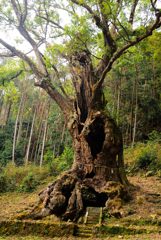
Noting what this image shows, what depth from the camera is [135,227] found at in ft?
13.7

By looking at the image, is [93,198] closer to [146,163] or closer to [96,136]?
[96,136]

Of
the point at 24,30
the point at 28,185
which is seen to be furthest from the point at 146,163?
the point at 24,30

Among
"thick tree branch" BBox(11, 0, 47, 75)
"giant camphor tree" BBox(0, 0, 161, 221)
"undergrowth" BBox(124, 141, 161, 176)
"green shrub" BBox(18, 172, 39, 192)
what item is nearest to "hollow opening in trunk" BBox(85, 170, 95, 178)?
"giant camphor tree" BBox(0, 0, 161, 221)

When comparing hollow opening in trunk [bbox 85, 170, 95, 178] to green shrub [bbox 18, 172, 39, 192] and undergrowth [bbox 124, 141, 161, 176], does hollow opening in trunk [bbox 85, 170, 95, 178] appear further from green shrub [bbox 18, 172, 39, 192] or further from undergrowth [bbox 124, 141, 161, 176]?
Answer: green shrub [bbox 18, 172, 39, 192]

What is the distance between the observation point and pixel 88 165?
659cm

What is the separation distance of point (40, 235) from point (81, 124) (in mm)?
3918

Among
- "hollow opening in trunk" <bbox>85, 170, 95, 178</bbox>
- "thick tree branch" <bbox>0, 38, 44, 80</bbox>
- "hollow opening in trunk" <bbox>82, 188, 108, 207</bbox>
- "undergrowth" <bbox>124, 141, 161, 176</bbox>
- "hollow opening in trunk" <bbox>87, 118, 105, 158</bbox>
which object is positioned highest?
"thick tree branch" <bbox>0, 38, 44, 80</bbox>

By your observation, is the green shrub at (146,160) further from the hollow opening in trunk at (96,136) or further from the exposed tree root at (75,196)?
the exposed tree root at (75,196)

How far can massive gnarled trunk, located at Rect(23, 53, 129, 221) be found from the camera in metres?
5.21

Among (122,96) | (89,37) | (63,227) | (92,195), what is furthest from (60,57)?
(122,96)

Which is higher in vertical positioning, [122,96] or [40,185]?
[122,96]

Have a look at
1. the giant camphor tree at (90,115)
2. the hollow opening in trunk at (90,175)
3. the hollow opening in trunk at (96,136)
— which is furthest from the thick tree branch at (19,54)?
the hollow opening in trunk at (90,175)

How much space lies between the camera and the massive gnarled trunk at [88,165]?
17.1 feet

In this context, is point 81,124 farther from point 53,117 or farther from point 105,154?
point 53,117
